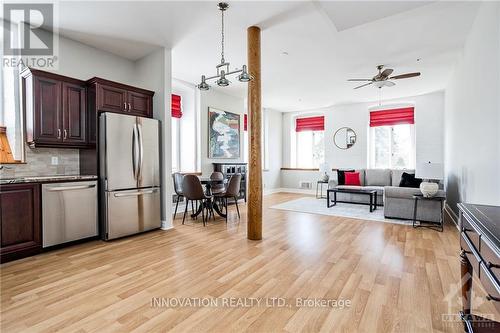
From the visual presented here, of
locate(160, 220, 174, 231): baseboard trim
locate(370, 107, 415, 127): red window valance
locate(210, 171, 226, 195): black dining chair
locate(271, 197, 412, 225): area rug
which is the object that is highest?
locate(370, 107, 415, 127): red window valance

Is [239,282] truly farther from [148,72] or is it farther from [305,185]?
[305,185]

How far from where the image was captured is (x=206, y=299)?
1.98 m

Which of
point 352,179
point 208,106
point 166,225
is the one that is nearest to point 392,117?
point 352,179

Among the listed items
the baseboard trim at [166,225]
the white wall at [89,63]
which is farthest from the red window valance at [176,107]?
the baseboard trim at [166,225]

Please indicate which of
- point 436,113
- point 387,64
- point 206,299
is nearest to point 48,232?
point 206,299

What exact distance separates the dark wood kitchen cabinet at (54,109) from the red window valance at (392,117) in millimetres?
7466

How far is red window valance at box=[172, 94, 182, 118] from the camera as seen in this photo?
556 cm

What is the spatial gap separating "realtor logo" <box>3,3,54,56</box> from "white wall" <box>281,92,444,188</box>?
714cm

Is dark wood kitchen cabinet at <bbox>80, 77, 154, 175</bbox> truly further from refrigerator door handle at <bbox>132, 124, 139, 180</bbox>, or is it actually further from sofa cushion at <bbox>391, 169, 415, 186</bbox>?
sofa cushion at <bbox>391, 169, 415, 186</bbox>

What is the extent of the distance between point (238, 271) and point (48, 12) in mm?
3868

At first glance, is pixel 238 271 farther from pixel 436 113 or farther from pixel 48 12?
pixel 436 113

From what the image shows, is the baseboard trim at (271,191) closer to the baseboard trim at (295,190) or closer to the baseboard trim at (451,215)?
the baseboard trim at (295,190)

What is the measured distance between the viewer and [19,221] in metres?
2.85

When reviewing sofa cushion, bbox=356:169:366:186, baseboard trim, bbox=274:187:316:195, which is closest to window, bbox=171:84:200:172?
baseboard trim, bbox=274:187:316:195
